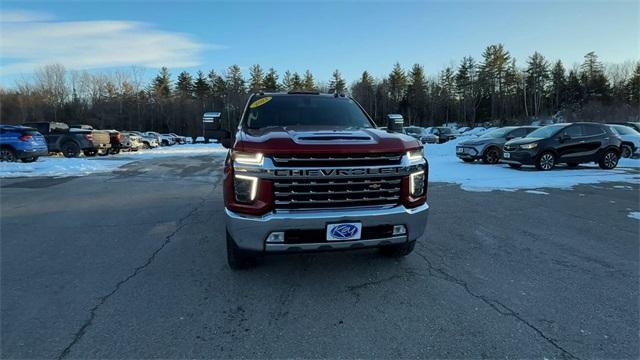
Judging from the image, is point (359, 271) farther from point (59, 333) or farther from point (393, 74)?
point (393, 74)

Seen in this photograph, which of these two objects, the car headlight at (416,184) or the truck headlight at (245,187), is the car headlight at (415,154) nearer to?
the car headlight at (416,184)

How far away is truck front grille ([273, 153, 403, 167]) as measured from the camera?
3.39m

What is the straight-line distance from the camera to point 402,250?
174 inches

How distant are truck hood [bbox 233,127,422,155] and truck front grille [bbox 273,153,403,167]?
1.8 inches

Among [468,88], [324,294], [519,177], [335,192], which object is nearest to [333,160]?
[335,192]

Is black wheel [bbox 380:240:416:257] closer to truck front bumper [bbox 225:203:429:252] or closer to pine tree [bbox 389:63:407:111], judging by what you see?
truck front bumper [bbox 225:203:429:252]

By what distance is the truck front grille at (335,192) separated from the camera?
3.44 meters

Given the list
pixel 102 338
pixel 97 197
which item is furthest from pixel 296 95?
pixel 97 197

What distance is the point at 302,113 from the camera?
5.08 metres

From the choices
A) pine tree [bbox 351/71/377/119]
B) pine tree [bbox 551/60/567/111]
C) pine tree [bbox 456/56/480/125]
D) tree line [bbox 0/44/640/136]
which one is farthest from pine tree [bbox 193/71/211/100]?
pine tree [bbox 551/60/567/111]

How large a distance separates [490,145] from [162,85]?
248ft

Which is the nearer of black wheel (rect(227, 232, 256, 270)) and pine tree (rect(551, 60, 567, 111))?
black wheel (rect(227, 232, 256, 270))

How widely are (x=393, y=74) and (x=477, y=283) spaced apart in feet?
274

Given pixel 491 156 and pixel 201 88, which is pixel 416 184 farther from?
pixel 201 88
